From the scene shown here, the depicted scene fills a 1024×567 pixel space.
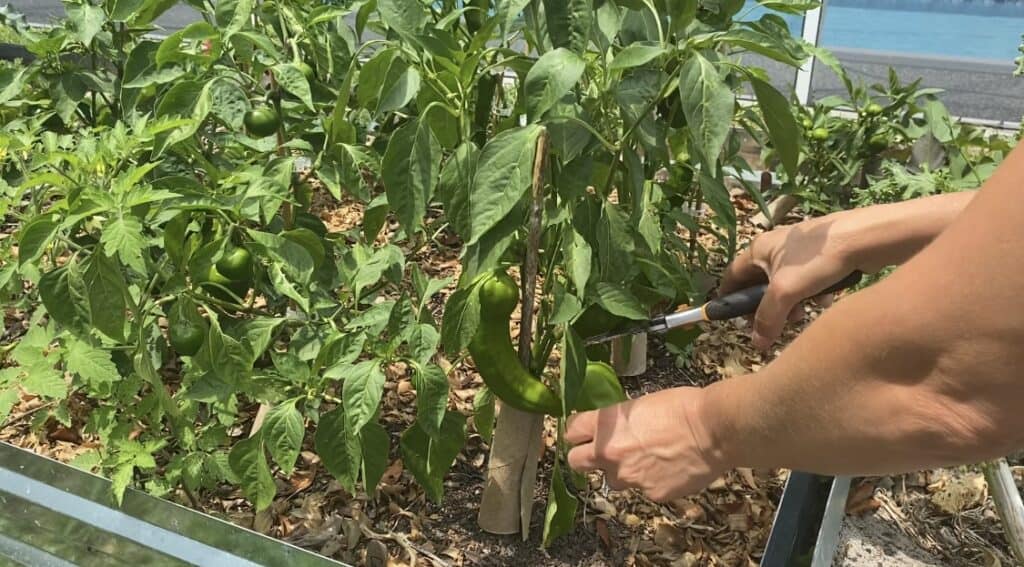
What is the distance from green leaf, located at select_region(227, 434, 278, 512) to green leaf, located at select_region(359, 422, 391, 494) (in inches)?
6.2

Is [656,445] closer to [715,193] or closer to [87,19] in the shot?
[715,193]

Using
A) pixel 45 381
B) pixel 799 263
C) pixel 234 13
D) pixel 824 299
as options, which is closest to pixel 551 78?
pixel 799 263

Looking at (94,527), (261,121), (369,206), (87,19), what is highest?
(87,19)

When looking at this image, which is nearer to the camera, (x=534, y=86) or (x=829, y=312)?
(x=829, y=312)

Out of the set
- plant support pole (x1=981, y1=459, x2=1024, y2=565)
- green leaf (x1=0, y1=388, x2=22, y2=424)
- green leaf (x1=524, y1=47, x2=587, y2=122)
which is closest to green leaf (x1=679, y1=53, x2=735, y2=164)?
green leaf (x1=524, y1=47, x2=587, y2=122)

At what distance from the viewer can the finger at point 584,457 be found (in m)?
1.02

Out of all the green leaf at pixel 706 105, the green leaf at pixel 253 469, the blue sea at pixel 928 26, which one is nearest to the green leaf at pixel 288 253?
the green leaf at pixel 253 469

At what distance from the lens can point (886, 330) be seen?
0.62m

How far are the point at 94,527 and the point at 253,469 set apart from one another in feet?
0.87

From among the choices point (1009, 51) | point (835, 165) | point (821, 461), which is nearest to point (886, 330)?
point (821, 461)

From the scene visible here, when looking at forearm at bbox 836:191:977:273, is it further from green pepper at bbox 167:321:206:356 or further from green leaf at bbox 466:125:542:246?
green pepper at bbox 167:321:206:356

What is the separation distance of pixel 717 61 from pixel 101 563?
2.97 ft

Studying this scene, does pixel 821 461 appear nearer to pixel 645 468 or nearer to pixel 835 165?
pixel 645 468

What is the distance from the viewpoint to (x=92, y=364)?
1195mm
